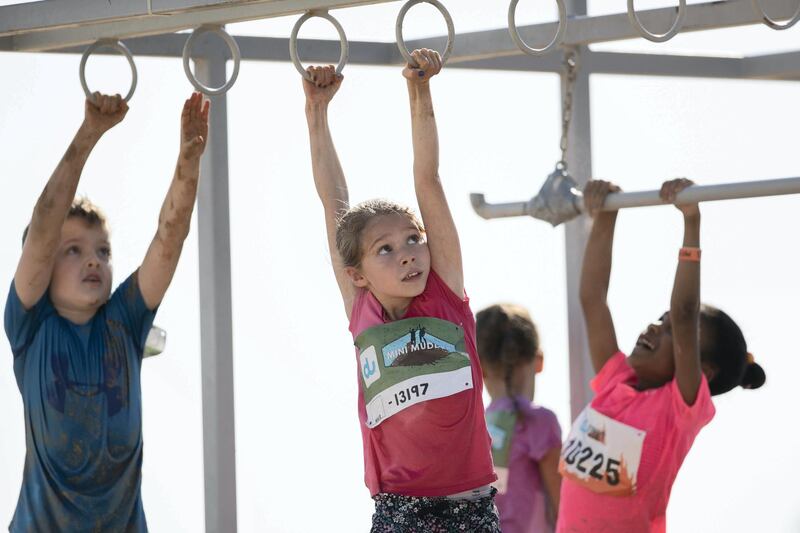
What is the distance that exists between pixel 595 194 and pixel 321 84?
842mm

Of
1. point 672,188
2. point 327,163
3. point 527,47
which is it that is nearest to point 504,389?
point 672,188

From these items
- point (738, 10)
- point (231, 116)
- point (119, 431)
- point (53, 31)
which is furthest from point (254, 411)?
point (738, 10)

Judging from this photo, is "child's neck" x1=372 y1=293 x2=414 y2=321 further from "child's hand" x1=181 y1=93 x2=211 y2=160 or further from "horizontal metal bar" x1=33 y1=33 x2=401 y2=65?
"horizontal metal bar" x1=33 y1=33 x2=401 y2=65

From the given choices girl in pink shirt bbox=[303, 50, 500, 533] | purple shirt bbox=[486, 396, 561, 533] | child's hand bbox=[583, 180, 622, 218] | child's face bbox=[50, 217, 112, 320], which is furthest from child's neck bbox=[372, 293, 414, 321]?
purple shirt bbox=[486, 396, 561, 533]

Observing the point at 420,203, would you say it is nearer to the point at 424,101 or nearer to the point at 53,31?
the point at 424,101

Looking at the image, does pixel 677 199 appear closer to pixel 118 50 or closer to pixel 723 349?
pixel 723 349

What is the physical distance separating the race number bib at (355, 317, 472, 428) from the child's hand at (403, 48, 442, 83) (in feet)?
1.41

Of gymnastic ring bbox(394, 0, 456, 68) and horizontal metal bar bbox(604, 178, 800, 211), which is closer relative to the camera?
gymnastic ring bbox(394, 0, 456, 68)

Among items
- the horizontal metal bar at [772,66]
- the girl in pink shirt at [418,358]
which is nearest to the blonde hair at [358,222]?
the girl in pink shirt at [418,358]

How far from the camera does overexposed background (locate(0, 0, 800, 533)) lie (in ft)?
10.1

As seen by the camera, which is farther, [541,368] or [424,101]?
[541,368]

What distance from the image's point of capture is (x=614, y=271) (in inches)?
142

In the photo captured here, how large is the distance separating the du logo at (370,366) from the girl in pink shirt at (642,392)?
0.86 m

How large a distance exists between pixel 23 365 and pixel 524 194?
1388mm
